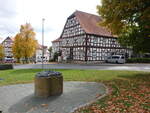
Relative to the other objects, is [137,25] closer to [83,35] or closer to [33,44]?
[83,35]

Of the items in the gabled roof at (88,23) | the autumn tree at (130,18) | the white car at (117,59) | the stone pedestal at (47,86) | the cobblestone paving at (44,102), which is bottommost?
the cobblestone paving at (44,102)

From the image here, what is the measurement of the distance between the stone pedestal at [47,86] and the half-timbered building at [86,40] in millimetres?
24955

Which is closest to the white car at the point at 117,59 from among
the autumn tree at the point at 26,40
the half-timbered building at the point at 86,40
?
the half-timbered building at the point at 86,40

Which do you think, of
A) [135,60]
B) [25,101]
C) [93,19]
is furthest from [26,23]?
[25,101]

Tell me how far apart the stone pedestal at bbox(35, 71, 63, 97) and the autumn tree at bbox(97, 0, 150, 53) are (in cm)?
547

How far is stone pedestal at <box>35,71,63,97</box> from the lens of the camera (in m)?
6.70

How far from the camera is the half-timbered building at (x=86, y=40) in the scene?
3203cm

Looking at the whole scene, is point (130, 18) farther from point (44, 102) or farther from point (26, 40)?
point (26, 40)

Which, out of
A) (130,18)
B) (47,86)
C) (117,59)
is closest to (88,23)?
(117,59)

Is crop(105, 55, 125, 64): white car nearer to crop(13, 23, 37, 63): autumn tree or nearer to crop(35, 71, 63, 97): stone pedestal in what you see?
crop(13, 23, 37, 63): autumn tree

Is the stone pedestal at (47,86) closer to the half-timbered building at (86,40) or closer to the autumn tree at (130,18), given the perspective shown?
the autumn tree at (130,18)

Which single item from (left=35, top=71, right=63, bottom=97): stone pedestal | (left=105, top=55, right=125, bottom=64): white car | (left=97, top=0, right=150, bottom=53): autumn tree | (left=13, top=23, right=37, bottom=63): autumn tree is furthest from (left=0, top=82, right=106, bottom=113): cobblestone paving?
(left=13, top=23, right=37, bottom=63): autumn tree

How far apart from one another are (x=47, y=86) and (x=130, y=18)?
7.50 metres

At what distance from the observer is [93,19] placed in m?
36.2
